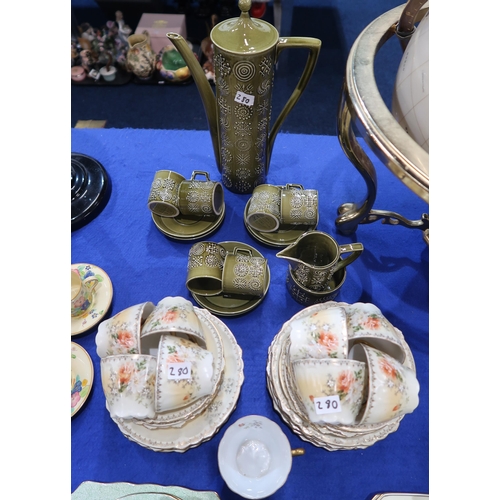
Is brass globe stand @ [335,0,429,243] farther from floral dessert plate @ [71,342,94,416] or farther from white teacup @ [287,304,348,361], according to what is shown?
floral dessert plate @ [71,342,94,416]

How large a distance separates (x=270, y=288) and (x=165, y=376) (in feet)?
1.37

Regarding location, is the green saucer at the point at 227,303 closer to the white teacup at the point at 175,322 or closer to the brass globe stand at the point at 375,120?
the white teacup at the point at 175,322

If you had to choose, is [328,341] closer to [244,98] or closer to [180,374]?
[180,374]

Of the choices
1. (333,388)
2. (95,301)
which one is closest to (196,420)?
(333,388)

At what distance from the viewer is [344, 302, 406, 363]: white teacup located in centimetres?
60

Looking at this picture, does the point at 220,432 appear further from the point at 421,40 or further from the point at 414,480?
the point at 421,40

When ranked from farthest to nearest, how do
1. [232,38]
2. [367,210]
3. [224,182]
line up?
[224,182] < [367,210] < [232,38]

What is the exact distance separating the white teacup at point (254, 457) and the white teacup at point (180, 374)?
119 millimetres

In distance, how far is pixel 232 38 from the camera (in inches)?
27.1

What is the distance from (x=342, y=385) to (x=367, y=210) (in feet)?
1.50

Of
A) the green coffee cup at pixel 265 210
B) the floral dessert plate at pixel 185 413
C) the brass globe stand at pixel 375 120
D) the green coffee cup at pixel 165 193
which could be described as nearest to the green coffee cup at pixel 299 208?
the green coffee cup at pixel 265 210

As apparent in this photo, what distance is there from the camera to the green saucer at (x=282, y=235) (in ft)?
3.03

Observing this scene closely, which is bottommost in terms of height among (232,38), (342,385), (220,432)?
(220,432)

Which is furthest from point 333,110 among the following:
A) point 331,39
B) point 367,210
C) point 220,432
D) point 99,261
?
point 220,432
